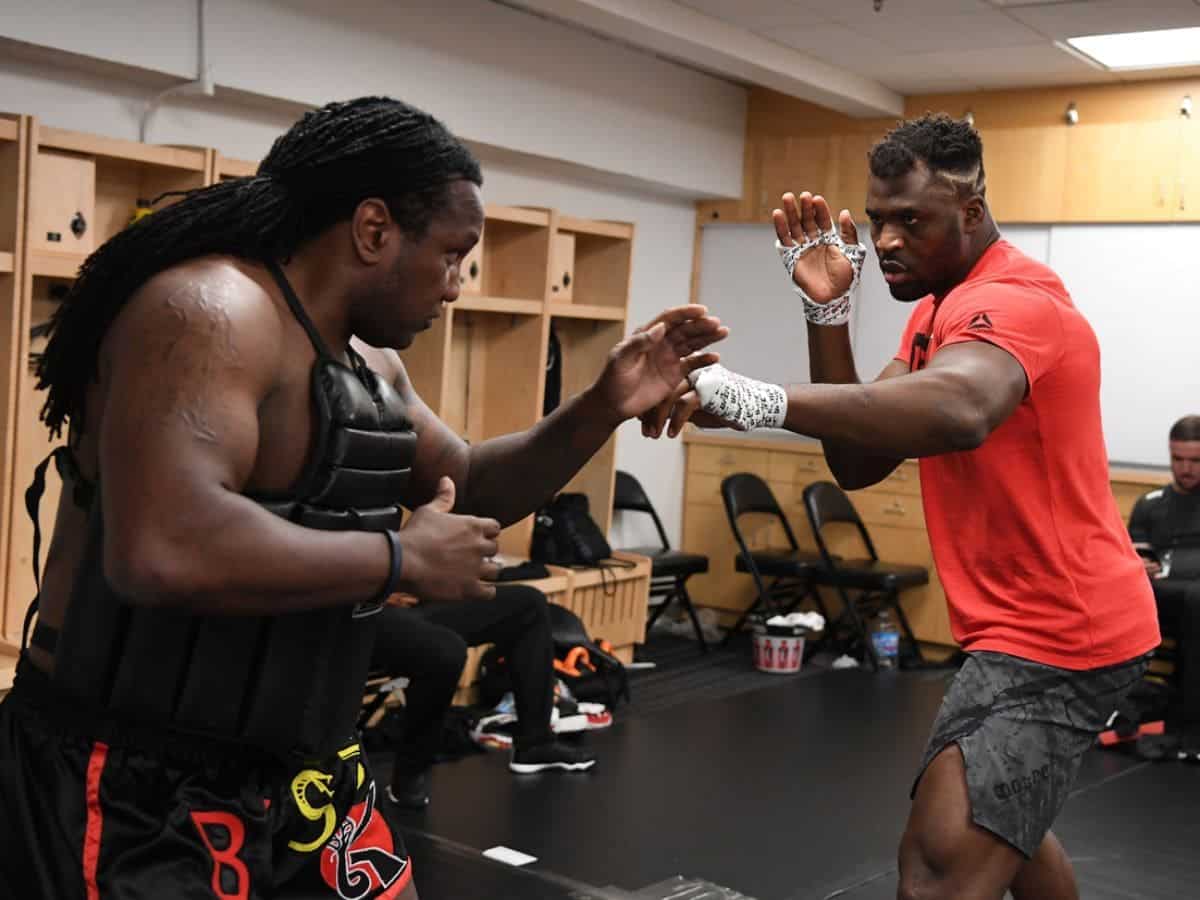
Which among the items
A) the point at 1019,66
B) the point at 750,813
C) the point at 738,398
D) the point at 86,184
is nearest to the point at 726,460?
the point at 1019,66

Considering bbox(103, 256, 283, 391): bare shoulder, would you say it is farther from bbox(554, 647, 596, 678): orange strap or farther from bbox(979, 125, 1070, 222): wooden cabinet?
bbox(979, 125, 1070, 222): wooden cabinet

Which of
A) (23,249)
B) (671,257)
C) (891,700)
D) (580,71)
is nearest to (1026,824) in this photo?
(23,249)

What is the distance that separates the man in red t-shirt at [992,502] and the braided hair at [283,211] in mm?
599

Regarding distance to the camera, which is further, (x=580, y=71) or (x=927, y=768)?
(x=580, y=71)

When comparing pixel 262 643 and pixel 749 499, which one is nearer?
pixel 262 643

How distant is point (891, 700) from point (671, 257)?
2.77 metres

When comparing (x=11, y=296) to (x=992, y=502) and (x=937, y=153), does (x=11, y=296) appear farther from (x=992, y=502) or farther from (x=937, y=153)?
(x=992, y=502)

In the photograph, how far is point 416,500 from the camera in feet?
6.88

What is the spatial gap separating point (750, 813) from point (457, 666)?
99 centimetres

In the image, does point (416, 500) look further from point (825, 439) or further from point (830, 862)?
point (830, 862)

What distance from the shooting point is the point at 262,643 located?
1654 millimetres

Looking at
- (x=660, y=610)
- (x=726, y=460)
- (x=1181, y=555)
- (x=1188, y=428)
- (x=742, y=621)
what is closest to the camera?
(x=1188, y=428)

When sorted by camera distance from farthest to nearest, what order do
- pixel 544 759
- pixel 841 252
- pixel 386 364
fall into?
1. pixel 544 759
2. pixel 841 252
3. pixel 386 364

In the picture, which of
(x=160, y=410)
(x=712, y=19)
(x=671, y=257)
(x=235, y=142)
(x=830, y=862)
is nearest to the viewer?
(x=160, y=410)
